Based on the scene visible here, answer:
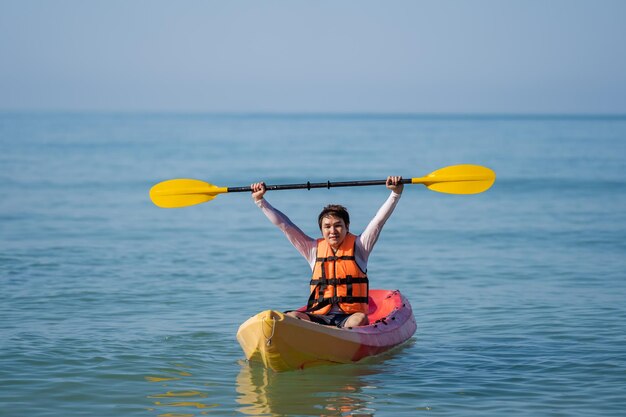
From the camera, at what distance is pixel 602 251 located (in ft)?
49.8

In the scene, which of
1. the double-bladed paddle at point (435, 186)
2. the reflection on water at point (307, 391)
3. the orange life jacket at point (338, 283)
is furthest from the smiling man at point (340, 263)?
the double-bladed paddle at point (435, 186)

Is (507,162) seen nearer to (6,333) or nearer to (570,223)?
(570,223)

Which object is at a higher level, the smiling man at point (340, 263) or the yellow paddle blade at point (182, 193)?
the yellow paddle blade at point (182, 193)

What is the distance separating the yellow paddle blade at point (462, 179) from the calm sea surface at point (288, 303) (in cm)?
139

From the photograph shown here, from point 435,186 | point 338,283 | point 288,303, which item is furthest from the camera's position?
point 288,303

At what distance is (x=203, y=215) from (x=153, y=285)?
901cm

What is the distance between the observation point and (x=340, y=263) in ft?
26.8

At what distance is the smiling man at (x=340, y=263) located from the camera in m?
8.12

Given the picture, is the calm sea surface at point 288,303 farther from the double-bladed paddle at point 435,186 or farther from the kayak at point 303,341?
the double-bladed paddle at point 435,186

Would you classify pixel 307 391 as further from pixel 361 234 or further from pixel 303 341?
pixel 361 234

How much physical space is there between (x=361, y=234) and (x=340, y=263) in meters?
0.29

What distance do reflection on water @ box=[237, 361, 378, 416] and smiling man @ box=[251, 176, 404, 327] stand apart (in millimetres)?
451

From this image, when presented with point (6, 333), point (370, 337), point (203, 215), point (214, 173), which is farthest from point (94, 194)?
point (370, 337)

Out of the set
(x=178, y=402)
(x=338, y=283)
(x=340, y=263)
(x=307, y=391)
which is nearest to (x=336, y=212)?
(x=340, y=263)
